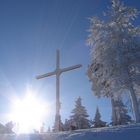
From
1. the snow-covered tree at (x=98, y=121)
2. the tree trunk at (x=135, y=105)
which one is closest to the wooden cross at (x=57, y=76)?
the tree trunk at (x=135, y=105)

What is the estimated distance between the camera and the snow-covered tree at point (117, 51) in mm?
22875

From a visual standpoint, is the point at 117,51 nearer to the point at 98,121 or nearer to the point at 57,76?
the point at 57,76

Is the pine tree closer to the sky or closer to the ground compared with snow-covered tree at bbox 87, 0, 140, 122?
closer to the ground

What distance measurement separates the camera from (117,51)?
23406 mm

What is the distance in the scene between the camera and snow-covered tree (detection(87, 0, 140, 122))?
2288 cm

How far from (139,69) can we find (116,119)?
14.3 metres

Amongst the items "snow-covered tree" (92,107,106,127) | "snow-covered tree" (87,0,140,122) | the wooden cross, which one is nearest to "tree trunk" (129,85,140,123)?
"snow-covered tree" (87,0,140,122)

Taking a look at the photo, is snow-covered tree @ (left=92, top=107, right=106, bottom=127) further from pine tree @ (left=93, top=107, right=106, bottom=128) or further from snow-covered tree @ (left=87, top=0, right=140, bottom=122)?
snow-covered tree @ (left=87, top=0, right=140, bottom=122)

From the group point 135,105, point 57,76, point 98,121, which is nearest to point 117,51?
point 135,105

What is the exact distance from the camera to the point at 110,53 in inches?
934

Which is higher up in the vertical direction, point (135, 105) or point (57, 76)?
point (57, 76)

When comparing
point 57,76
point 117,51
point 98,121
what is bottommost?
point 98,121

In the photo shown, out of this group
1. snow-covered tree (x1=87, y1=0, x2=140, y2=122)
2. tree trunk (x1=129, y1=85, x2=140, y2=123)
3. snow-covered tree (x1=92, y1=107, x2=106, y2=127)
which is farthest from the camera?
snow-covered tree (x1=92, y1=107, x2=106, y2=127)

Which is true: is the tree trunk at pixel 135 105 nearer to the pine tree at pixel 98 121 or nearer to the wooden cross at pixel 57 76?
the wooden cross at pixel 57 76
